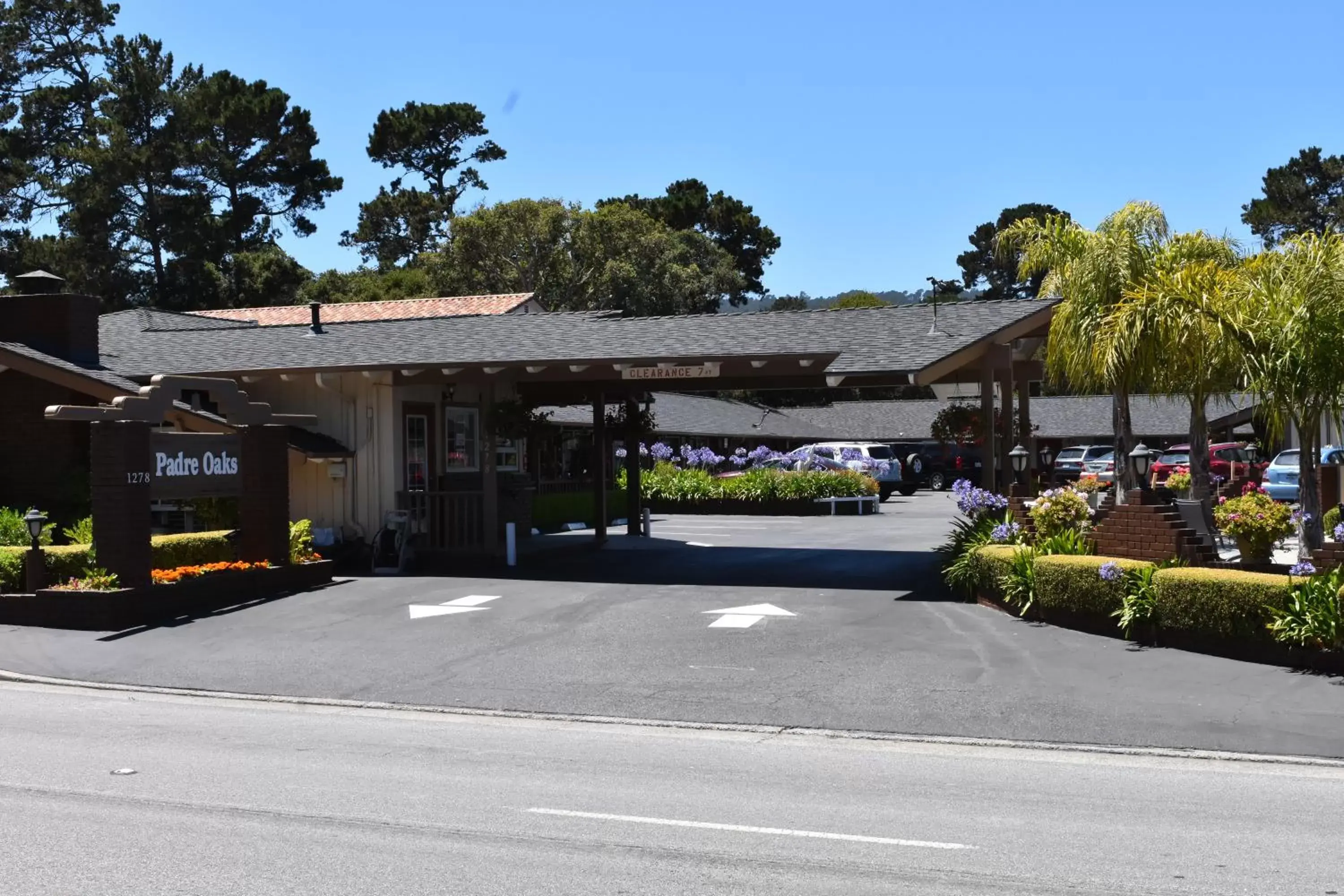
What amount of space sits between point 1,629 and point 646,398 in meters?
12.8

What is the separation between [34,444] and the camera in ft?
65.5

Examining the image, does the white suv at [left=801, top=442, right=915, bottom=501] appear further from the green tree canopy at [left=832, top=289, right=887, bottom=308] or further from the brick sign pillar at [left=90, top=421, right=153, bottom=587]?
the green tree canopy at [left=832, top=289, right=887, bottom=308]

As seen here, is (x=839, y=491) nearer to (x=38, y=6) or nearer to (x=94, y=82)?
(x=94, y=82)

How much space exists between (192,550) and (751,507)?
20164mm

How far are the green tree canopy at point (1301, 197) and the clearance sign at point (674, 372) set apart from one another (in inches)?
2427

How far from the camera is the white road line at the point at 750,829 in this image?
265 inches

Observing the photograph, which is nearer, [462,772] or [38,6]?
[462,772]

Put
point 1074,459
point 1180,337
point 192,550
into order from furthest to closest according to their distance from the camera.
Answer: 1. point 1074,459
2. point 192,550
3. point 1180,337

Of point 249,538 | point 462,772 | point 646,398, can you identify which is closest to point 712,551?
point 646,398

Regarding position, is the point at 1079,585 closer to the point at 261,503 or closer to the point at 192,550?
the point at 261,503

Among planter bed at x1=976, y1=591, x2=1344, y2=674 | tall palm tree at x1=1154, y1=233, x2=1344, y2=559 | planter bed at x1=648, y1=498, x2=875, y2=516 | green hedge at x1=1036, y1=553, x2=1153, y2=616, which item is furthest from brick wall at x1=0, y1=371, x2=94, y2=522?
planter bed at x1=648, y1=498, x2=875, y2=516

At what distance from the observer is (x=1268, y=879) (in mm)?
6070

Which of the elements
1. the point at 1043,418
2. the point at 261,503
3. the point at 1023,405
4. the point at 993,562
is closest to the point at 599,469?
the point at 1023,405

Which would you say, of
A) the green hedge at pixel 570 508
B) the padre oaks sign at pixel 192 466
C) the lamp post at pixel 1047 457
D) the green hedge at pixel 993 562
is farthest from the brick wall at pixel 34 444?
the lamp post at pixel 1047 457
